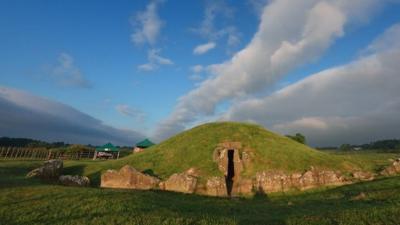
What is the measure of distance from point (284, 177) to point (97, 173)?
782 inches

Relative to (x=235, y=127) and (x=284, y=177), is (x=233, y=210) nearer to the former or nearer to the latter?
(x=284, y=177)

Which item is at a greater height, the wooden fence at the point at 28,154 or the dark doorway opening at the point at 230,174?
the wooden fence at the point at 28,154

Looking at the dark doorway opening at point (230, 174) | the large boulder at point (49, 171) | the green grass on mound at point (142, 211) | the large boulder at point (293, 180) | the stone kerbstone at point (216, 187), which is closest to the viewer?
the green grass on mound at point (142, 211)

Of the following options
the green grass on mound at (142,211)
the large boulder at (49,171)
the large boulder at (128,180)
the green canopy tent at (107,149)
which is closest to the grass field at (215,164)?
the large boulder at (128,180)

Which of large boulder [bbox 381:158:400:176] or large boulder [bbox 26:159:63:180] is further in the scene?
large boulder [bbox 381:158:400:176]

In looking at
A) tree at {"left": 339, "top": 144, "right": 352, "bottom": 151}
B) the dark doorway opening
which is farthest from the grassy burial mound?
tree at {"left": 339, "top": 144, "right": 352, "bottom": 151}

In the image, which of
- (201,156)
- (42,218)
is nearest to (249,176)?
(201,156)

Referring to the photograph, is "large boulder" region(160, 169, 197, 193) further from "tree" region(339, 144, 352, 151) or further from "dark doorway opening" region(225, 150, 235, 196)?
"tree" region(339, 144, 352, 151)

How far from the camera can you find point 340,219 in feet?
51.7

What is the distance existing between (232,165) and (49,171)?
757 inches

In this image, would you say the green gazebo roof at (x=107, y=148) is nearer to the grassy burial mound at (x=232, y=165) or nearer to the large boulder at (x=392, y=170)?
the grassy burial mound at (x=232, y=165)

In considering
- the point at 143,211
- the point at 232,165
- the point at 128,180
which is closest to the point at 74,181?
the point at 128,180

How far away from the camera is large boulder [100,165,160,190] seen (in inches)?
1282

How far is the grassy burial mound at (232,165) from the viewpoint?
33.1 meters
